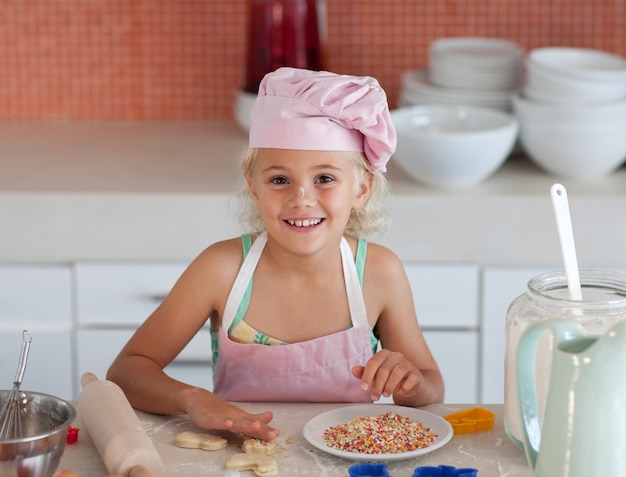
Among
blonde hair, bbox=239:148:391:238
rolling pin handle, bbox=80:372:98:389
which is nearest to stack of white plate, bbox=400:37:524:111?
blonde hair, bbox=239:148:391:238

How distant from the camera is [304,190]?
144 centimetres

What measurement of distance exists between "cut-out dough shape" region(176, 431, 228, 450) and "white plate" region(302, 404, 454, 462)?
0.10m

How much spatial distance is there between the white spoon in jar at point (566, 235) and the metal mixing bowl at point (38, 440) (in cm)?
52

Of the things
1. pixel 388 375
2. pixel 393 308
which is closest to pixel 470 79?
pixel 393 308

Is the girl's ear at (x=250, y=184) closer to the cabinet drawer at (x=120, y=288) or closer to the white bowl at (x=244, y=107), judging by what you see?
the cabinet drawer at (x=120, y=288)

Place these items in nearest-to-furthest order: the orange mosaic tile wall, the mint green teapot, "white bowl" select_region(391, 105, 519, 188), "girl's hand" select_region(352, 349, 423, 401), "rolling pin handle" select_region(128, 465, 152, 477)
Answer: the mint green teapot < "rolling pin handle" select_region(128, 465, 152, 477) < "girl's hand" select_region(352, 349, 423, 401) < "white bowl" select_region(391, 105, 519, 188) < the orange mosaic tile wall

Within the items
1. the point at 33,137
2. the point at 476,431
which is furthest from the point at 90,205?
the point at 476,431

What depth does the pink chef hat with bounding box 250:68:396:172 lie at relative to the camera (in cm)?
140

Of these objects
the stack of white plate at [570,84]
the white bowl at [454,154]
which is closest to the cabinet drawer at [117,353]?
the white bowl at [454,154]

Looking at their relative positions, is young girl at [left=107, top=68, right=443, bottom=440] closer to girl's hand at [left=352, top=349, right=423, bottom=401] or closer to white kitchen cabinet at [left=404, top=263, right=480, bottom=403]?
girl's hand at [left=352, top=349, right=423, bottom=401]

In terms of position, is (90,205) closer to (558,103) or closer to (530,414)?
(558,103)

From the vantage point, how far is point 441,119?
255 cm

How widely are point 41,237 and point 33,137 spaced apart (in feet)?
1.88

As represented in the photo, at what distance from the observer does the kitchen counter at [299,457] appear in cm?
116
